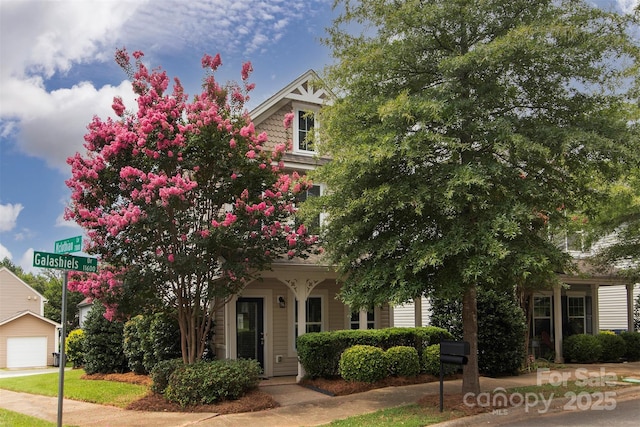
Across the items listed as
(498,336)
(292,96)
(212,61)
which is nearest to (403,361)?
(498,336)

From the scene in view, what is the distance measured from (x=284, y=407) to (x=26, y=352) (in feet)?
87.1

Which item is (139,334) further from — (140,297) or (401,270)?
(401,270)

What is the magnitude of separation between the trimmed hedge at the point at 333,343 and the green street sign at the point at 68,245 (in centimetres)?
694

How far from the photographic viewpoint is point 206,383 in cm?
1112

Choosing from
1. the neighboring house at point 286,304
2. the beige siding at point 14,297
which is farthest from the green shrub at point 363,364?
the beige siding at point 14,297

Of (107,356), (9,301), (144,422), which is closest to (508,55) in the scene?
(144,422)

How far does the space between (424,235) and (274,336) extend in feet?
22.8

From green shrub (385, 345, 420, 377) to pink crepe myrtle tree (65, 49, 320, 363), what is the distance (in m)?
3.62

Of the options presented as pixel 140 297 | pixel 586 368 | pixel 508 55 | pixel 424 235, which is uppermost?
pixel 508 55

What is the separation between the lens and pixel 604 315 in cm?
2498

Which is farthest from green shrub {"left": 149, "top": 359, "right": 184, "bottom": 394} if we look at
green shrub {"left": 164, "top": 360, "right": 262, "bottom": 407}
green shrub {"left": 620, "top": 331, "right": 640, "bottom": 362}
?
green shrub {"left": 620, "top": 331, "right": 640, "bottom": 362}

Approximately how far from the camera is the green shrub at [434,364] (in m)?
14.4

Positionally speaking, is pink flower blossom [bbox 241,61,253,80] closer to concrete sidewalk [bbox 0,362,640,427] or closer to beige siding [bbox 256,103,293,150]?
beige siding [bbox 256,103,293,150]

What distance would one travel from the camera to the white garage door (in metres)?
31.7
